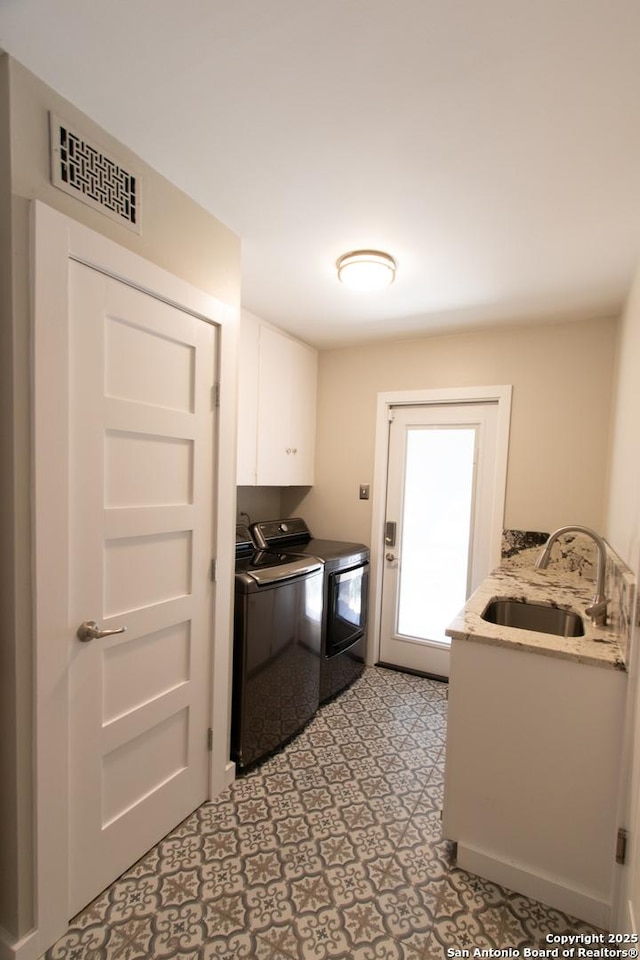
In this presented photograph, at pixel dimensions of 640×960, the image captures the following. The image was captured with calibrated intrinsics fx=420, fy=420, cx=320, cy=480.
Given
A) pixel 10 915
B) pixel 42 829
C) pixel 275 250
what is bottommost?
pixel 10 915

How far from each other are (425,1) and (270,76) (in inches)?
16.0

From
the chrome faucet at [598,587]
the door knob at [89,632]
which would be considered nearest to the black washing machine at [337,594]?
the chrome faucet at [598,587]

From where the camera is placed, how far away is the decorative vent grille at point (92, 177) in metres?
1.17

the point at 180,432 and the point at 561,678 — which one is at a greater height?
the point at 180,432

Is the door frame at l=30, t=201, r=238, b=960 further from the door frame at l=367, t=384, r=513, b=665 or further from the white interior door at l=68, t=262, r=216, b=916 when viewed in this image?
the door frame at l=367, t=384, r=513, b=665

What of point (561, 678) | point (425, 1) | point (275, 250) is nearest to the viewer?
point (425, 1)

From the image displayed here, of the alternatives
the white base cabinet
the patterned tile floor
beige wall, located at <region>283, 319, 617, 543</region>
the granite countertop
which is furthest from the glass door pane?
the white base cabinet

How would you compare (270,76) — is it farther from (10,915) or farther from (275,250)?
(10,915)

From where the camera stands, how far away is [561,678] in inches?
55.4

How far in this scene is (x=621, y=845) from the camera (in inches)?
50.9

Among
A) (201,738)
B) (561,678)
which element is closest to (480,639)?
(561,678)

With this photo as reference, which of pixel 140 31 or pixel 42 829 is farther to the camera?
pixel 42 829

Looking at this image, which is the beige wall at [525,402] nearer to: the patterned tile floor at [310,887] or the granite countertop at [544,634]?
the granite countertop at [544,634]

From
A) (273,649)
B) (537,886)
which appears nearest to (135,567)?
(273,649)
